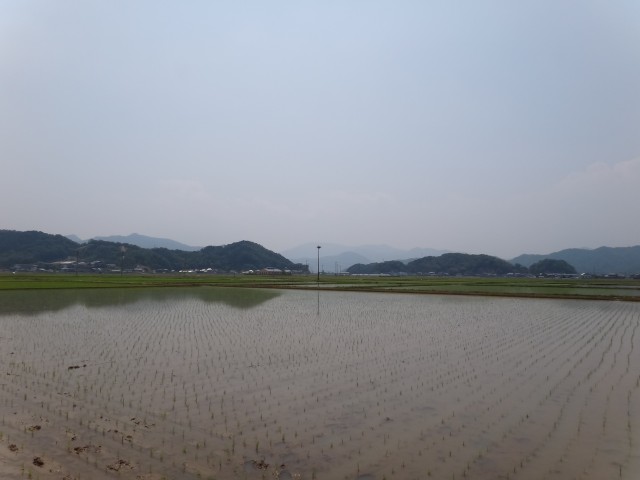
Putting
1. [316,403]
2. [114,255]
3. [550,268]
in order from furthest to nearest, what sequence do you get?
[550,268]
[114,255]
[316,403]

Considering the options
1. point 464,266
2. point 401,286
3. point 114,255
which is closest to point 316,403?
point 401,286

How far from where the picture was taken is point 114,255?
150 metres

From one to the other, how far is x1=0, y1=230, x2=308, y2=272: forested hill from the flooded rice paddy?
126 m

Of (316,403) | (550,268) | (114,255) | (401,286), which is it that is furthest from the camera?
(550,268)

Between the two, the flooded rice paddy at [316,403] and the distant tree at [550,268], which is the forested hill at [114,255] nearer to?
the distant tree at [550,268]

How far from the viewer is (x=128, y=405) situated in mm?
7621

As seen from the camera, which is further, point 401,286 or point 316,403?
point 401,286

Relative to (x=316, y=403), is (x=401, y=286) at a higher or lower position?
higher

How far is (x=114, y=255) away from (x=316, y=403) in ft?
515

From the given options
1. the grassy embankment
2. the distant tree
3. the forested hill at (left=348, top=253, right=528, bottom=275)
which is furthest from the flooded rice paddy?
the distant tree

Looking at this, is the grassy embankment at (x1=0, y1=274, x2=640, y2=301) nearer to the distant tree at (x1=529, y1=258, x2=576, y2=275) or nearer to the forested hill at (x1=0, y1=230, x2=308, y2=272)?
the forested hill at (x1=0, y1=230, x2=308, y2=272)

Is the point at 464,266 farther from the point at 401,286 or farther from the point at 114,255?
the point at 401,286

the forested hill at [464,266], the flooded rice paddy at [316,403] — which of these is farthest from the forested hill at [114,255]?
the flooded rice paddy at [316,403]

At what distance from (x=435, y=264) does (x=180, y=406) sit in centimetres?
19056
